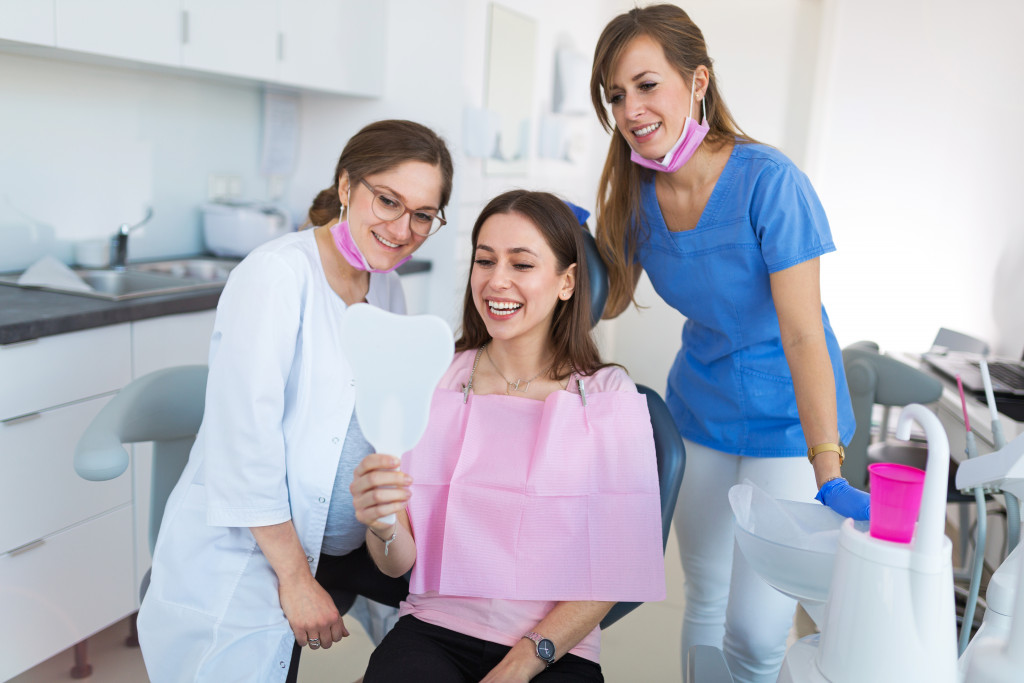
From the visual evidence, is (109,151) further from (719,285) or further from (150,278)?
(719,285)

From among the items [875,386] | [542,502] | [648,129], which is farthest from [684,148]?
[875,386]

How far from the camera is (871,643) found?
660 mm

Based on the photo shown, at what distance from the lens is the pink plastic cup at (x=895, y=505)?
2.19ft

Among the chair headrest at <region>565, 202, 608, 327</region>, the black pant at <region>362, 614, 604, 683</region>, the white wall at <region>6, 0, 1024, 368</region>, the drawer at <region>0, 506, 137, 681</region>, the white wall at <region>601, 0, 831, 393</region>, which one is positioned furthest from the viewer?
the white wall at <region>601, 0, 831, 393</region>

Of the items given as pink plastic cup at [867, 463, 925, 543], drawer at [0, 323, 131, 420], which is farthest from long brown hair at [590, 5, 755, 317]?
drawer at [0, 323, 131, 420]


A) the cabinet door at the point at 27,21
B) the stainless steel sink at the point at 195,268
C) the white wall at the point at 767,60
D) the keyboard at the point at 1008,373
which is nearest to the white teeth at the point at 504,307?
the cabinet door at the point at 27,21

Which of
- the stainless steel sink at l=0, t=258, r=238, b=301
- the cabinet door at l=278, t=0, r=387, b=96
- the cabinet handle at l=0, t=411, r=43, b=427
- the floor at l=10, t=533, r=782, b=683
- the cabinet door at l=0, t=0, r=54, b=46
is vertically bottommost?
the floor at l=10, t=533, r=782, b=683

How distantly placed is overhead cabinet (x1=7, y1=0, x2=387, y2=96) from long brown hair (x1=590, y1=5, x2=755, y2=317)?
1.48 metres

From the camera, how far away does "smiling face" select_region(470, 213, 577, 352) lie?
138cm

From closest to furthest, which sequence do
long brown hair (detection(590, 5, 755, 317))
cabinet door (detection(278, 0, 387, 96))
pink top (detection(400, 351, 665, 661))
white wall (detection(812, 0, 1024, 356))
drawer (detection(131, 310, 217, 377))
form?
1. pink top (detection(400, 351, 665, 661))
2. long brown hair (detection(590, 5, 755, 317))
3. drawer (detection(131, 310, 217, 377))
4. cabinet door (detection(278, 0, 387, 96))
5. white wall (detection(812, 0, 1024, 356))

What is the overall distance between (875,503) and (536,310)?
793 mm

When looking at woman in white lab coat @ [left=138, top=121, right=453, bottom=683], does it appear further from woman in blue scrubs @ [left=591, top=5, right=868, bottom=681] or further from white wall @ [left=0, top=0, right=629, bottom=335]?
white wall @ [left=0, top=0, right=629, bottom=335]

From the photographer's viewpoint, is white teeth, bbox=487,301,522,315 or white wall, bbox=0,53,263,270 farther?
white wall, bbox=0,53,263,270

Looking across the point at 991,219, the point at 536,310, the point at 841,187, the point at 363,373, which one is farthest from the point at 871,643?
the point at 841,187
